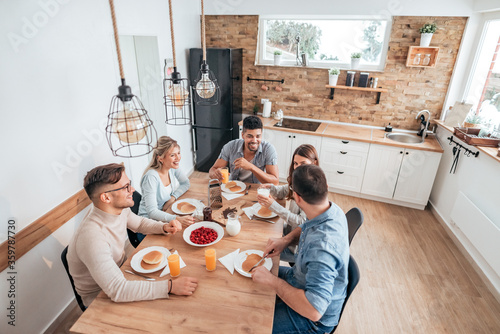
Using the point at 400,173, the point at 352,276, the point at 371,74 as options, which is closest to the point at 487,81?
the point at 371,74

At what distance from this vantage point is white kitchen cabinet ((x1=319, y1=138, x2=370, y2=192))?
3.67 m

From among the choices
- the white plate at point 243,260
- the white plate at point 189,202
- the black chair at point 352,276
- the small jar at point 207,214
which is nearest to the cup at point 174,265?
the white plate at point 243,260

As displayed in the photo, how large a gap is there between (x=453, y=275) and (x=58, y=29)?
3.86 m

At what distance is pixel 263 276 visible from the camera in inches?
54.9

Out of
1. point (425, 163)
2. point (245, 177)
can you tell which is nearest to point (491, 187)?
point (425, 163)

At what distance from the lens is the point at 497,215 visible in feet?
8.09

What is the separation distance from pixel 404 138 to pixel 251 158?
239 centimetres

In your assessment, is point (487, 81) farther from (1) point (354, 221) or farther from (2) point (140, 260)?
(2) point (140, 260)

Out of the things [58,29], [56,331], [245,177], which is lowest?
[56,331]

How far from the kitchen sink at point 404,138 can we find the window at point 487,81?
67cm

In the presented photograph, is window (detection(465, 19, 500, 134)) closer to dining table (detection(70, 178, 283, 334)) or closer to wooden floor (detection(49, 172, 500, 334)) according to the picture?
wooden floor (detection(49, 172, 500, 334))

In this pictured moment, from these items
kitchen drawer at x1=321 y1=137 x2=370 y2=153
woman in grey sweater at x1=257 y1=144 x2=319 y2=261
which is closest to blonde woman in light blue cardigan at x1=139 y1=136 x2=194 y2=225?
woman in grey sweater at x1=257 y1=144 x2=319 y2=261

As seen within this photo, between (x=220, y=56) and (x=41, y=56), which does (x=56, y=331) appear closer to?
(x=41, y=56)

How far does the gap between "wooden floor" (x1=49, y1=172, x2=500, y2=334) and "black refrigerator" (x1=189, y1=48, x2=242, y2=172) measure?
2361 millimetres
